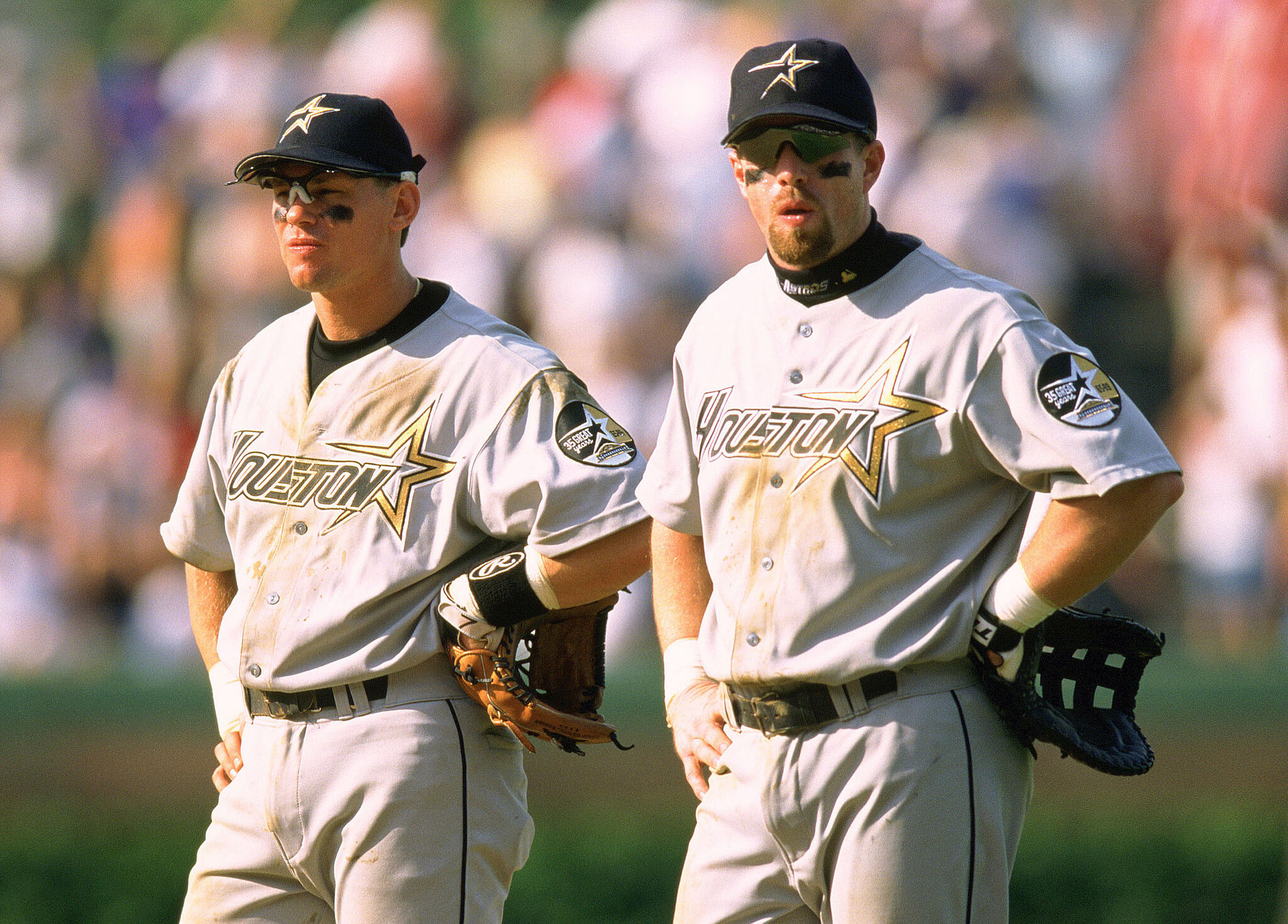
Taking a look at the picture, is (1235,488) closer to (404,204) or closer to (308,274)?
(404,204)

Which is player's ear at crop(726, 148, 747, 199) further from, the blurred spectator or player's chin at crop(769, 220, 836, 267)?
the blurred spectator

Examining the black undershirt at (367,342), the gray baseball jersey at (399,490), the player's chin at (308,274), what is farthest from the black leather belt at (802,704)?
the player's chin at (308,274)

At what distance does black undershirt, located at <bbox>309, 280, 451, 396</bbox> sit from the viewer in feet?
11.8

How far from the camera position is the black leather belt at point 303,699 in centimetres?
343

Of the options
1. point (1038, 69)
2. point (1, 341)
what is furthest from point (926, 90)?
point (1, 341)

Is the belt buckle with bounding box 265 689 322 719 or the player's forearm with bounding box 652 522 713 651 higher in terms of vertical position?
the player's forearm with bounding box 652 522 713 651

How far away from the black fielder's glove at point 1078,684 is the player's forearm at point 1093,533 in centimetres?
13

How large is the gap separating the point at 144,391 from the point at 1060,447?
8.32 meters

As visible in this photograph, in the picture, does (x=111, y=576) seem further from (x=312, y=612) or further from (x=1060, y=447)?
(x=1060, y=447)

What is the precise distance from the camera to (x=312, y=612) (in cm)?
343

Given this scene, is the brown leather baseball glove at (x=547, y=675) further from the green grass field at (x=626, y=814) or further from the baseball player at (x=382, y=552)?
the green grass field at (x=626, y=814)

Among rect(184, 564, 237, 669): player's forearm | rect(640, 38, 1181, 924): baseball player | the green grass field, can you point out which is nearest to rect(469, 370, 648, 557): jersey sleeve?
rect(640, 38, 1181, 924): baseball player

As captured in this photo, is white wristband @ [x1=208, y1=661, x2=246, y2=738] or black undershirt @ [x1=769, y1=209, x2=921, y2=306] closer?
black undershirt @ [x1=769, y1=209, x2=921, y2=306]

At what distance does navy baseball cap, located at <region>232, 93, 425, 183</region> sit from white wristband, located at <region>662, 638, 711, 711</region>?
43.8 inches
